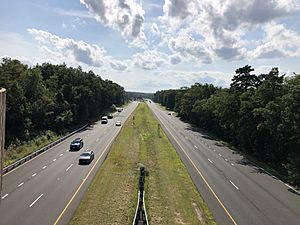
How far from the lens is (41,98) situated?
66.6m

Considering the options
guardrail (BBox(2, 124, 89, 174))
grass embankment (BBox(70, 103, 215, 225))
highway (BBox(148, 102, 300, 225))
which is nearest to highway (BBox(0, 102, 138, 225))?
guardrail (BBox(2, 124, 89, 174))

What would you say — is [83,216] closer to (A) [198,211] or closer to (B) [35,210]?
(B) [35,210]

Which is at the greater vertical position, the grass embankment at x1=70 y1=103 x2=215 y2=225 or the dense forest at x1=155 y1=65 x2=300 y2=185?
the dense forest at x1=155 y1=65 x2=300 y2=185

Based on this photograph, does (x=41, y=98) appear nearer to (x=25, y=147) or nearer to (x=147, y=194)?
(x=25, y=147)

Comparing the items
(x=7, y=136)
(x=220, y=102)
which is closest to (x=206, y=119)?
(x=220, y=102)

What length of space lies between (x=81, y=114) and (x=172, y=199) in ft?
210

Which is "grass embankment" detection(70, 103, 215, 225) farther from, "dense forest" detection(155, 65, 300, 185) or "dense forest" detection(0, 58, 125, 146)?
"dense forest" detection(0, 58, 125, 146)

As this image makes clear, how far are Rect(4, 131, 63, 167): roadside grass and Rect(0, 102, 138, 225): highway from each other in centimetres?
192

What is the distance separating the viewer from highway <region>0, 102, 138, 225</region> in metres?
22.2

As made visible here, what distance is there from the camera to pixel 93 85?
3952 inches

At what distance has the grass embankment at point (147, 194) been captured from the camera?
73.4 feet

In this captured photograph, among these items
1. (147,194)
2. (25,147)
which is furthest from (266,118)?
(25,147)

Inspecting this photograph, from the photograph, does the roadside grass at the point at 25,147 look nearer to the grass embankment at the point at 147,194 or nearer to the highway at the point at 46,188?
the highway at the point at 46,188

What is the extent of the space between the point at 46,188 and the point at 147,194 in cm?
864
